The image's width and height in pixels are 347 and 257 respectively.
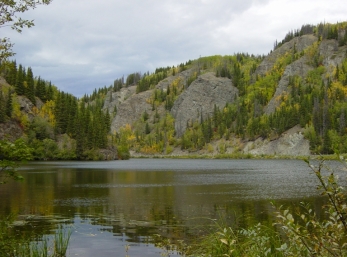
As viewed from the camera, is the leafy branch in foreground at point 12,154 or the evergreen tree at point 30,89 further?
the evergreen tree at point 30,89

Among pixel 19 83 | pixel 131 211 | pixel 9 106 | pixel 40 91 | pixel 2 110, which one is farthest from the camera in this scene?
pixel 40 91

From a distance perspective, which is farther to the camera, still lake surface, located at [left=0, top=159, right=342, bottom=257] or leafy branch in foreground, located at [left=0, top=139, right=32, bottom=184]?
still lake surface, located at [left=0, top=159, right=342, bottom=257]

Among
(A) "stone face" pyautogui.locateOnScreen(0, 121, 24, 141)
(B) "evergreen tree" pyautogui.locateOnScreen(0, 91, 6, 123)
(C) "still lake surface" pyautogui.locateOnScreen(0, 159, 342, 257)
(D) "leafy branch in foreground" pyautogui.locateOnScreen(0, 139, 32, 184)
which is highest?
(B) "evergreen tree" pyautogui.locateOnScreen(0, 91, 6, 123)

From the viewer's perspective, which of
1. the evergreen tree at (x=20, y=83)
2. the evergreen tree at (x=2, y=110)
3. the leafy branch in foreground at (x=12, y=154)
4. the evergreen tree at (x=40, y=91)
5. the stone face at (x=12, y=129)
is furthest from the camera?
the evergreen tree at (x=40, y=91)

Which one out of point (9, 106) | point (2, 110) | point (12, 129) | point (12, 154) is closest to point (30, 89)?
point (9, 106)

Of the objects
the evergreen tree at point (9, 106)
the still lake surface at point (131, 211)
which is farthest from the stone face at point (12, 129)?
the still lake surface at point (131, 211)

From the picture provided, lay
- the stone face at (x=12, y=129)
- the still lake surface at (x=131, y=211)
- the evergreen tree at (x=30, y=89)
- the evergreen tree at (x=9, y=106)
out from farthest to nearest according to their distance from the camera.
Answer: the evergreen tree at (x=30, y=89) < the evergreen tree at (x=9, y=106) < the stone face at (x=12, y=129) < the still lake surface at (x=131, y=211)

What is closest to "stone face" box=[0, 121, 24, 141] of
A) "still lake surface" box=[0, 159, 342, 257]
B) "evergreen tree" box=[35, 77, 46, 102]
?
"evergreen tree" box=[35, 77, 46, 102]

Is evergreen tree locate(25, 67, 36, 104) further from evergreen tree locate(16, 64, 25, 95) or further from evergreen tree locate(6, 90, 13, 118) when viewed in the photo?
evergreen tree locate(6, 90, 13, 118)

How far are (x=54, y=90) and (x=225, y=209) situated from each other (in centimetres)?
17668

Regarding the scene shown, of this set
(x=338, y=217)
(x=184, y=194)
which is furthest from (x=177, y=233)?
(x=184, y=194)

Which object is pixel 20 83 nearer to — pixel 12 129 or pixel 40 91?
pixel 40 91

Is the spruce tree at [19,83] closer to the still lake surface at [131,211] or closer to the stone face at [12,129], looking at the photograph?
the stone face at [12,129]

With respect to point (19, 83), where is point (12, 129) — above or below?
below
